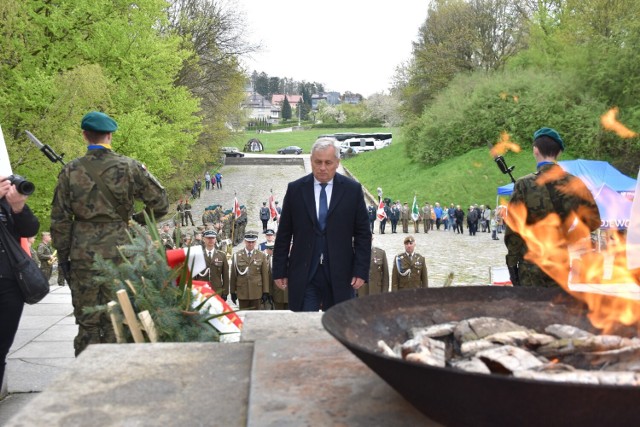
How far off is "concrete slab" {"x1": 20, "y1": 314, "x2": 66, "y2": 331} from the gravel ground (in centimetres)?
979

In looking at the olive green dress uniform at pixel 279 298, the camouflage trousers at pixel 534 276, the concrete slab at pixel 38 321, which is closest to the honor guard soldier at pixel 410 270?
the olive green dress uniform at pixel 279 298

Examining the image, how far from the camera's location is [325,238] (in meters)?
4.95

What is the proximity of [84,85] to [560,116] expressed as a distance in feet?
96.6

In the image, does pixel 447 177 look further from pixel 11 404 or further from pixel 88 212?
pixel 11 404

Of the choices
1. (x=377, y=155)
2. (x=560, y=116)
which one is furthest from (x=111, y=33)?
(x=377, y=155)

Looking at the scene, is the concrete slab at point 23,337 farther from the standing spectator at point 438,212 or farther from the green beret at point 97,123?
the standing spectator at point 438,212

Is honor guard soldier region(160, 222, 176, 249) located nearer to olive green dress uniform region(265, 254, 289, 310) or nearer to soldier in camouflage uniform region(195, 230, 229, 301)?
soldier in camouflage uniform region(195, 230, 229, 301)

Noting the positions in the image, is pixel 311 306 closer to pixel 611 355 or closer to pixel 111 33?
pixel 611 355

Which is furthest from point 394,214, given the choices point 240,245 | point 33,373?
point 33,373

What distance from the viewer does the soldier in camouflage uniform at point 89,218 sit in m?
4.63

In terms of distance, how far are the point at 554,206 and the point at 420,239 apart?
983 inches

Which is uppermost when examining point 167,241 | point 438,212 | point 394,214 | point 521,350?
point 521,350

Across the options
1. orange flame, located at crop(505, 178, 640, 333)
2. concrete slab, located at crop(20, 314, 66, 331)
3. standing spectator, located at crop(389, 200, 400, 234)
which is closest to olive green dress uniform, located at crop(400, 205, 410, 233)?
standing spectator, located at crop(389, 200, 400, 234)

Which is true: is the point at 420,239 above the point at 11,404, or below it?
below
